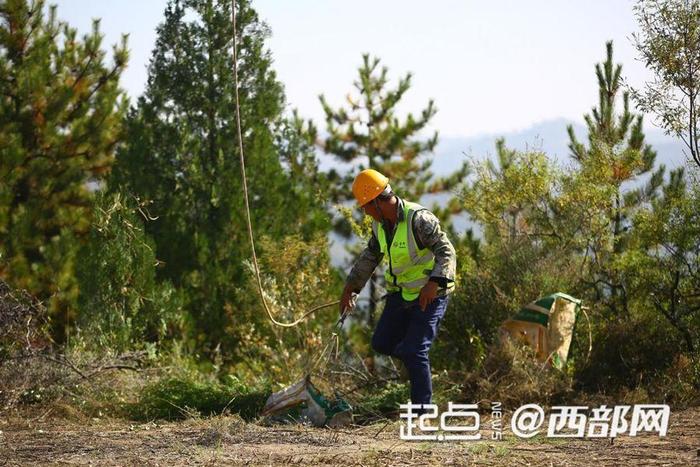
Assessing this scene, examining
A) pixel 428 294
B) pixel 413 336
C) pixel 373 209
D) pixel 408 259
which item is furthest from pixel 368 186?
pixel 413 336

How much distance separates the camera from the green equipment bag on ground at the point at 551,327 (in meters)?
9.60

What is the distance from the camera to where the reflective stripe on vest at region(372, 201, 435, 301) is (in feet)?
26.8

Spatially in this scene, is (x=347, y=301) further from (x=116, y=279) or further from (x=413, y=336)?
(x=116, y=279)

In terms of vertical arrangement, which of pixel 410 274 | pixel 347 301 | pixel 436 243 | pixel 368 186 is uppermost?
pixel 368 186

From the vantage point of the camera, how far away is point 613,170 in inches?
456

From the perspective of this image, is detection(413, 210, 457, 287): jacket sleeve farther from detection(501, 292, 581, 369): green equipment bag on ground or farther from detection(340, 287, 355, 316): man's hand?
detection(501, 292, 581, 369): green equipment bag on ground

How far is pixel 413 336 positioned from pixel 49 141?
315 inches

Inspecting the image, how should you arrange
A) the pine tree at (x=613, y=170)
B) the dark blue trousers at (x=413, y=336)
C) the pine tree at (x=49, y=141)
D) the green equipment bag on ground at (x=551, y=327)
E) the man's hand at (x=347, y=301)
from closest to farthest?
1. the dark blue trousers at (x=413, y=336)
2. the man's hand at (x=347, y=301)
3. the green equipment bag on ground at (x=551, y=327)
4. the pine tree at (x=613, y=170)
5. the pine tree at (x=49, y=141)

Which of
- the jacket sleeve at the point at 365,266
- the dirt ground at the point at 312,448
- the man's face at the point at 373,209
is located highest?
the man's face at the point at 373,209

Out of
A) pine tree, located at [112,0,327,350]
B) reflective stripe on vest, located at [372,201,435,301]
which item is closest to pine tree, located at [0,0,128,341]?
pine tree, located at [112,0,327,350]

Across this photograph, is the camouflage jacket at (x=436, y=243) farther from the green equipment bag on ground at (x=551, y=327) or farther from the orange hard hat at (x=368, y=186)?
the green equipment bag on ground at (x=551, y=327)

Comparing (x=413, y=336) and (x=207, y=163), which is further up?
(x=207, y=163)

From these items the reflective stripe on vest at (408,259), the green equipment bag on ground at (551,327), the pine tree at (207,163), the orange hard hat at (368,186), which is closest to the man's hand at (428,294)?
the reflective stripe on vest at (408,259)

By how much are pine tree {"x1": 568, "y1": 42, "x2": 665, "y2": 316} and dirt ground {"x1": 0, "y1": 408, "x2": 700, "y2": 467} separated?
9.67 feet
